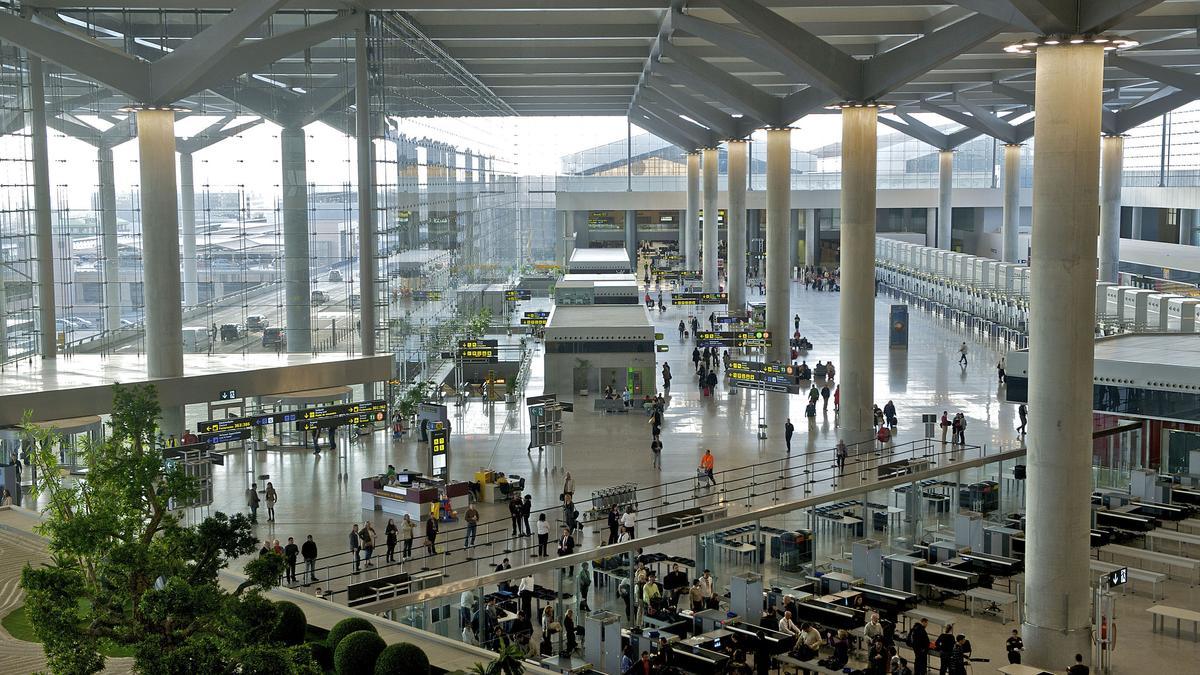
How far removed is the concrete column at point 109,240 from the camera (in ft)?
106

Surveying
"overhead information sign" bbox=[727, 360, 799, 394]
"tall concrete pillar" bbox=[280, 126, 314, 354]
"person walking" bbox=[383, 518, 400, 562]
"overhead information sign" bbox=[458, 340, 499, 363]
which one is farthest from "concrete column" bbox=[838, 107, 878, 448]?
"tall concrete pillar" bbox=[280, 126, 314, 354]

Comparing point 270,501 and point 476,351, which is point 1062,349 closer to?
point 270,501

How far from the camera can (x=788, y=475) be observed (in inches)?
1057

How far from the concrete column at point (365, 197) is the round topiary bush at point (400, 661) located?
21.8 metres

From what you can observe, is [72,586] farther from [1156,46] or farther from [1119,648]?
[1156,46]

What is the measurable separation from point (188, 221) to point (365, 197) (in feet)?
15.7

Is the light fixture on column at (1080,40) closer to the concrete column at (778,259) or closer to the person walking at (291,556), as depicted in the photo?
the person walking at (291,556)

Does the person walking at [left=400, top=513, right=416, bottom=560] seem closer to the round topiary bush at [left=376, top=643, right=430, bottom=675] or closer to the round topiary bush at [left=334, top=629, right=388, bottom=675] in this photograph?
the round topiary bush at [left=334, top=629, right=388, bottom=675]

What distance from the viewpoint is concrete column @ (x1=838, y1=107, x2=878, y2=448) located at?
31.6 metres

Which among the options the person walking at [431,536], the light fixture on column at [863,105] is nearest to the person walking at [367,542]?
the person walking at [431,536]

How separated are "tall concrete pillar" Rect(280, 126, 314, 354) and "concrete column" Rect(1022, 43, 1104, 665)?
21.1 metres

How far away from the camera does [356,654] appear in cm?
1212

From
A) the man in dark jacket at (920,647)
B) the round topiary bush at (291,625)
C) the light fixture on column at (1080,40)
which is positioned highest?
the light fixture on column at (1080,40)

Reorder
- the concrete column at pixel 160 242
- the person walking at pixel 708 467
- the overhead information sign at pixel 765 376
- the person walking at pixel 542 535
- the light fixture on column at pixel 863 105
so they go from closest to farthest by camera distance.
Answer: the person walking at pixel 542 535 < the person walking at pixel 708 467 < the concrete column at pixel 160 242 < the overhead information sign at pixel 765 376 < the light fixture on column at pixel 863 105
